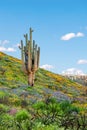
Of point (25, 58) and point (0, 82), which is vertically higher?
point (25, 58)

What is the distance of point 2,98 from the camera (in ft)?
56.0

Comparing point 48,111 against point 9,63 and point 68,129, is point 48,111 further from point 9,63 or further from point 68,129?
A: point 9,63

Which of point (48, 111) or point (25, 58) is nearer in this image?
point (48, 111)

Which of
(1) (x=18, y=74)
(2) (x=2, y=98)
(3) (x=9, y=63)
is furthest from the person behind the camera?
(3) (x=9, y=63)

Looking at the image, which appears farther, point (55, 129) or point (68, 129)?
point (68, 129)

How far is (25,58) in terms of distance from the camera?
28.9 meters

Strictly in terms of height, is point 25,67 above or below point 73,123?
above

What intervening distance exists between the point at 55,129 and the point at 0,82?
25564 mm

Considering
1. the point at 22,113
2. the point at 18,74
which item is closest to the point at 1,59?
the point at 18,74

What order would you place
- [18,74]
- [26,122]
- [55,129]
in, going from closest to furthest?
[55,129]
[26,122]
[18,74]

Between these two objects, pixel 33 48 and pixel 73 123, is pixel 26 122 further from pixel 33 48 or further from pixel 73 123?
pixel 33 48

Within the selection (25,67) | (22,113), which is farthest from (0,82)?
(22,113)

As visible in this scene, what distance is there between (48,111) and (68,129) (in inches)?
8.5

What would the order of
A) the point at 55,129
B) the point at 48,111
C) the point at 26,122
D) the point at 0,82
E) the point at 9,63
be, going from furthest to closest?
the point at 9,63 < the point at 0,82 < the point at 48,111 < the point at 26,122 < the point at 55,129
